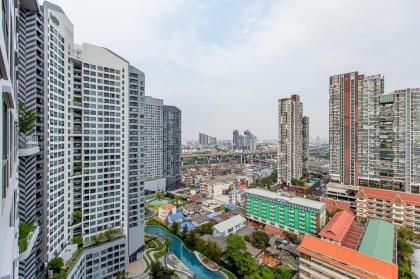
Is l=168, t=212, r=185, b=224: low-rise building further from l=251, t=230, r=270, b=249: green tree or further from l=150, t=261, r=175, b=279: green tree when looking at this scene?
l=150, t=261, r=175, b=279: green tree

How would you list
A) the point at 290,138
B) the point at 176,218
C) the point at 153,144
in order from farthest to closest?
the point at 153,144, the point at 290,138, the point at 176,218

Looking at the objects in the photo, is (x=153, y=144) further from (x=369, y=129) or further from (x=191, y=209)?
(x=369, y=129)

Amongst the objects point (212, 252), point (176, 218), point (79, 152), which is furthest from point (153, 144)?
point (212, 252)

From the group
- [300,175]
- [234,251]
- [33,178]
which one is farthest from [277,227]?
[33,178]

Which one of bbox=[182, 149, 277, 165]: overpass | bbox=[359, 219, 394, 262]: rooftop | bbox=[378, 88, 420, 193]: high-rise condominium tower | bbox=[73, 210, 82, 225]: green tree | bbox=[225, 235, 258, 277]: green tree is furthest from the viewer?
bbox=[182, 149, 277, 165]: overpass

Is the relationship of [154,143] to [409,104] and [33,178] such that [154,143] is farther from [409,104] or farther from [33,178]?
[409,104]

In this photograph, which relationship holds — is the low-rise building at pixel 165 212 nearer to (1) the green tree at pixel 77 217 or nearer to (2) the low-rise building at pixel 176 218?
(2) the low-rise building at pixel 176 218

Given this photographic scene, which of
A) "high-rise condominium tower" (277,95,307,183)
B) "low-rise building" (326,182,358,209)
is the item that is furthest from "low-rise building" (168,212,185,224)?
"high-rise condominium tower" (277,95,307,183)
